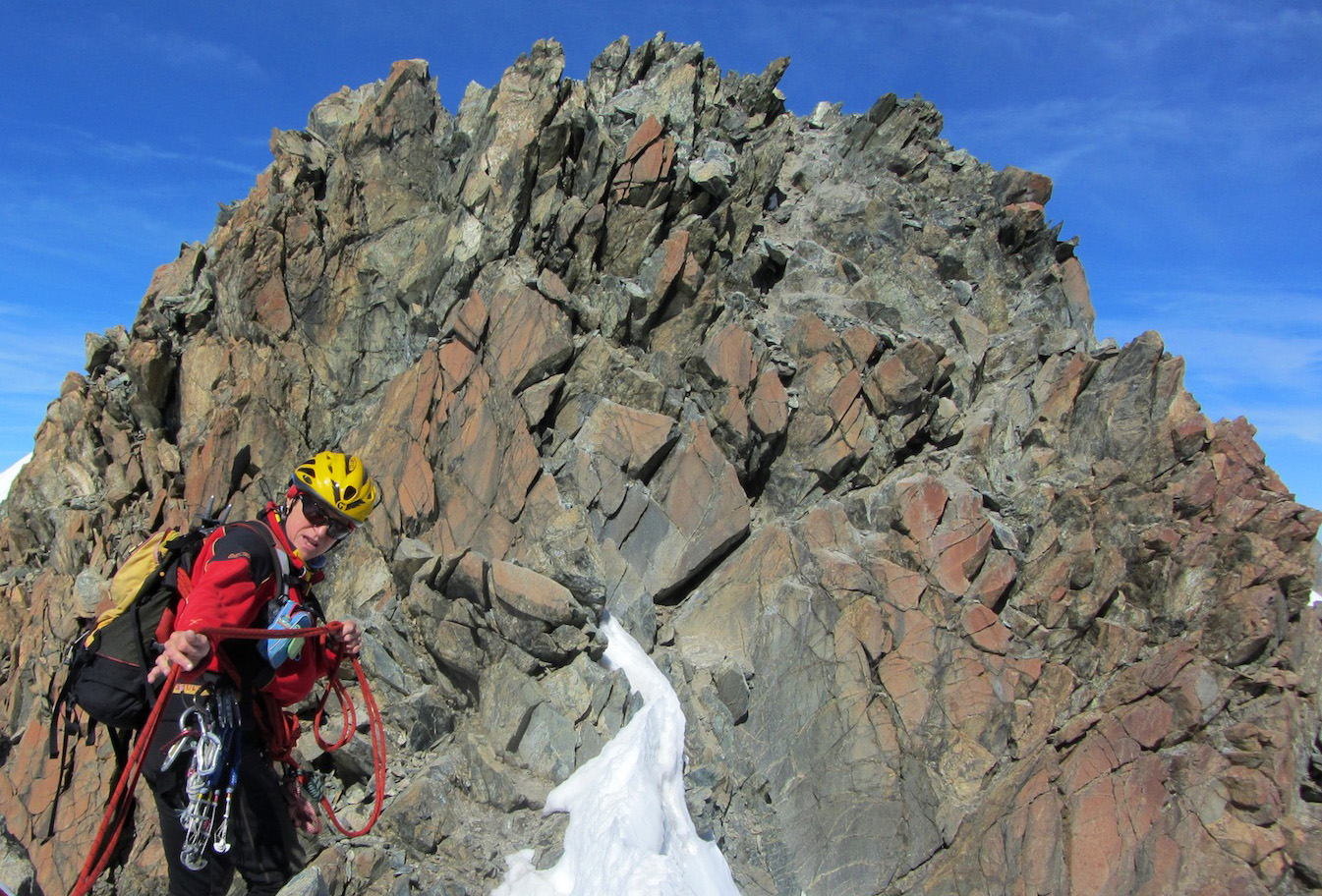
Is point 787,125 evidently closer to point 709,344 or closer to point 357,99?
point 709,344

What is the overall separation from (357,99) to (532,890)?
22.6 m

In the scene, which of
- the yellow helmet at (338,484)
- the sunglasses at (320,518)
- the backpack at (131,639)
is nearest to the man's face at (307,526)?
the sunglasses at (320,518)

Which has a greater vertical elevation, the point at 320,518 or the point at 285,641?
the point at 320,518

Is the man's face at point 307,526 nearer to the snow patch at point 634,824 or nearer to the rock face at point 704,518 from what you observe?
the snow patch at point 634,824

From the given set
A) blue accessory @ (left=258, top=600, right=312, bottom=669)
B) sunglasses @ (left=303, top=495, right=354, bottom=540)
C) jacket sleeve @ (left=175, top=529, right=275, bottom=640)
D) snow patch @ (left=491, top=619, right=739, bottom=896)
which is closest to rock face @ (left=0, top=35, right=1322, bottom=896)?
snow patch @ (left=491, top=619, right=739, bottom=896)

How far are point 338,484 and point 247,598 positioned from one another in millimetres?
1074

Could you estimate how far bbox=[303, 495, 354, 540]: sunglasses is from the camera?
5953mm

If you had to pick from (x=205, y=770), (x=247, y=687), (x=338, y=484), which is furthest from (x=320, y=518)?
(x=205, y=770)

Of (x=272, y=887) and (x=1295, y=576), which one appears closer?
(x=272, y=887)

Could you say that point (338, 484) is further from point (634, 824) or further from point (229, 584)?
point (634, 824)

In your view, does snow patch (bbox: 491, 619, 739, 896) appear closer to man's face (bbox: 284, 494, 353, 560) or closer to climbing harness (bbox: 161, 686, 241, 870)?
climbing harness (bbox: 161, 686, 241, 870)

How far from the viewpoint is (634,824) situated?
12945mm

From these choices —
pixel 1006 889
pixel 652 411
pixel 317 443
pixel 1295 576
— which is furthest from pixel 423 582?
pixel 1295 576

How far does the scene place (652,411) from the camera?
802 inches
